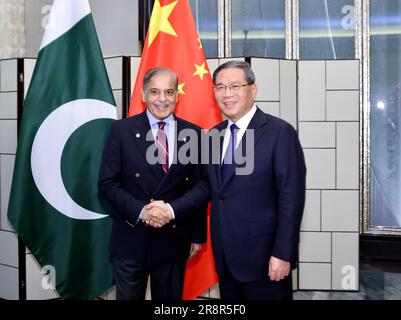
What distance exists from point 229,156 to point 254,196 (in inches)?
7.6

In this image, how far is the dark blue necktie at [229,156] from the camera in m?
1.75

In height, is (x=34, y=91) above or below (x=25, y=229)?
above

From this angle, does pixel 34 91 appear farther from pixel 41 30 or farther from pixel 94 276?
pixel 41 30

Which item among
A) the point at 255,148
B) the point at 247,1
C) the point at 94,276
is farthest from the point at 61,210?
the point at 247,1

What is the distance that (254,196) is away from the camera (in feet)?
5.59

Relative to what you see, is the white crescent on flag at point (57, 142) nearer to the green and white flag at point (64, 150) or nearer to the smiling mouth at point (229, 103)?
the green and white flag at point (64, 150)

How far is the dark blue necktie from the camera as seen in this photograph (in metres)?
1.75

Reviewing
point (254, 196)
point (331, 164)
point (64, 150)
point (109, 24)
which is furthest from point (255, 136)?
point (109, 24)

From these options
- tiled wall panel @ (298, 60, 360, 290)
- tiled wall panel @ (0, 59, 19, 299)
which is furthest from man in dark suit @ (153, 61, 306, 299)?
tiled wall panel @ (0, 59, 19, 299)

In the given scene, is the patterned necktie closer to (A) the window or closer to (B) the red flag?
(B) the red flag

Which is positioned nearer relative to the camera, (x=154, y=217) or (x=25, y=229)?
(x=154, y=217)

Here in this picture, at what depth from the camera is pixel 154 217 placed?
5.94ft
